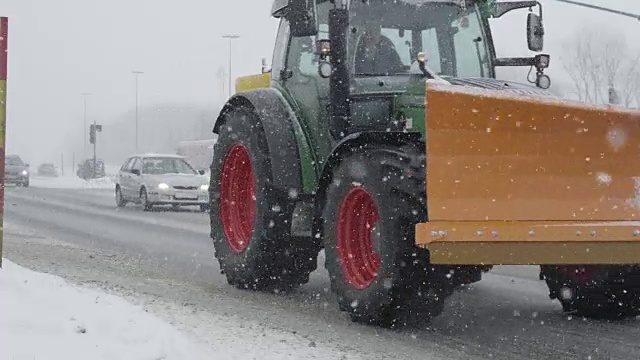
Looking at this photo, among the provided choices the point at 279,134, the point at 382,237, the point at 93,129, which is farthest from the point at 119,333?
the point at 93,129

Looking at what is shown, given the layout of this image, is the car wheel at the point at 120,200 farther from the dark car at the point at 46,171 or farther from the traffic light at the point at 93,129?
the dark car at the point at 46,171

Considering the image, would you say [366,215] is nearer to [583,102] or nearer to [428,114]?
[428,114]

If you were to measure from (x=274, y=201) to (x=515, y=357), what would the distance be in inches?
115

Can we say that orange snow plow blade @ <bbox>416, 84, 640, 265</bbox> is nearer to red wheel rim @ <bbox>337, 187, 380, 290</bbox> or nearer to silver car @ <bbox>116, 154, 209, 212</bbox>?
red wheel rim @ <bbox>337, 187, 380, 290</bbox>

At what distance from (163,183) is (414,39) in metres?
16.7

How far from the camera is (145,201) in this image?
2373 centimetres

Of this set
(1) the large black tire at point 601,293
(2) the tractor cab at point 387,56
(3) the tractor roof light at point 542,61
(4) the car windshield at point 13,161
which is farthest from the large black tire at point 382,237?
(4) the car windshield at point 13,161

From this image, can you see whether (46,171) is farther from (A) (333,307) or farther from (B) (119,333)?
(B) (119,333)

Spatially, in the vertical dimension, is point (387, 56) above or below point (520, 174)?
above

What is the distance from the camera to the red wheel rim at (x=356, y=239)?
673 cm

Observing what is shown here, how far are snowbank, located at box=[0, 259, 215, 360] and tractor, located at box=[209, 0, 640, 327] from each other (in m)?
1.52

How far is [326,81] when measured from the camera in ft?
25.4

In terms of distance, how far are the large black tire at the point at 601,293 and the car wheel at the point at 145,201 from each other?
17.3m

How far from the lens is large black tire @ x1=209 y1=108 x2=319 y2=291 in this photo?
26.6 ft
